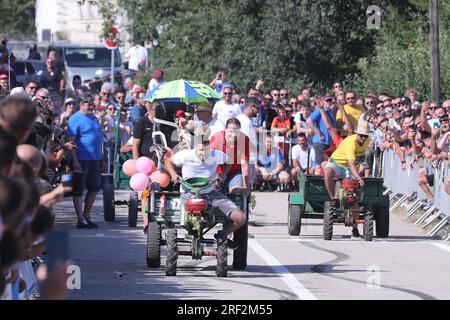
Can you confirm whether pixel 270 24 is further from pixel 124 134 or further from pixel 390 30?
pixel 124 134

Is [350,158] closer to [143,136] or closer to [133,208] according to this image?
[143,136]

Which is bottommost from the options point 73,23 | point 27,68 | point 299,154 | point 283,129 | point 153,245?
point 153,245

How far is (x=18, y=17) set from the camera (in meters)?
91.9

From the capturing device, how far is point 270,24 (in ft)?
119

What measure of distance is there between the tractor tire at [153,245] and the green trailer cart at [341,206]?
4230mm

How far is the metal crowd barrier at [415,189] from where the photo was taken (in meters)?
20.4

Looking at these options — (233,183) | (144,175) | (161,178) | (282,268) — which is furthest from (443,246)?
(161,178)

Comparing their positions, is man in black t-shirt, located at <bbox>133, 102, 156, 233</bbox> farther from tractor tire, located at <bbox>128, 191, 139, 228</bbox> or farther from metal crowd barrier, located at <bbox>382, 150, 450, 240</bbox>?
metal crowd barrier, located at <bbox>382, 150, 450, 240</bbox>

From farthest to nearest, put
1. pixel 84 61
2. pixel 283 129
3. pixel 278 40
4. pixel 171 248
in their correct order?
pixel 84 61, pixel 278 40, pixel 283 129, pixel 171 248

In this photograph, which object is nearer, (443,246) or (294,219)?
(443,246)

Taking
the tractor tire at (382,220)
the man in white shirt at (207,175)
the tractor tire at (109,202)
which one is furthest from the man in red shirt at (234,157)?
the tractor tire at (109,202)

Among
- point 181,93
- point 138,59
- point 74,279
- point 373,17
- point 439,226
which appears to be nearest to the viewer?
point 74,279

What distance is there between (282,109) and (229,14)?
33.6 feet

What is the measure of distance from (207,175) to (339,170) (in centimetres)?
513
